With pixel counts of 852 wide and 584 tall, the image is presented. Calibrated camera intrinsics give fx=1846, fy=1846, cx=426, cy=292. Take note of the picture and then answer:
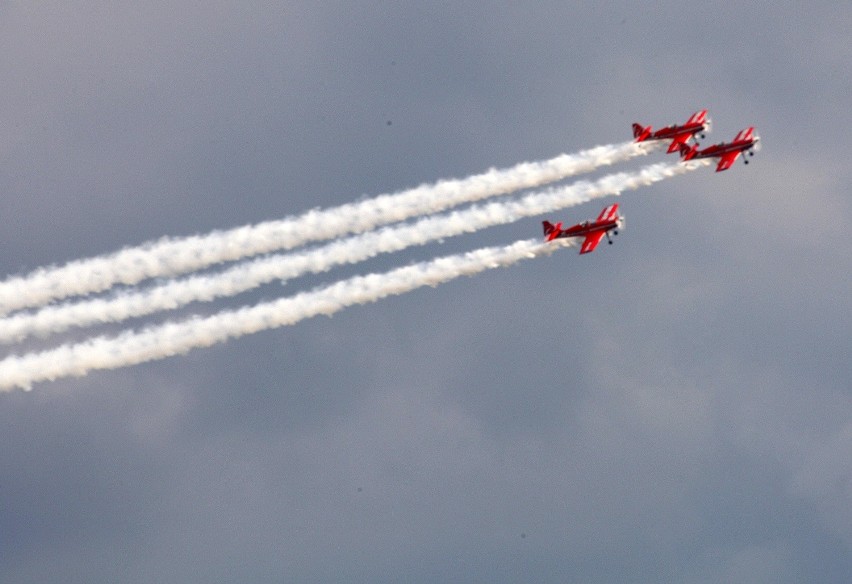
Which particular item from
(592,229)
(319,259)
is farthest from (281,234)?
(592,229)

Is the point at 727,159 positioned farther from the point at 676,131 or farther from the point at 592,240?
the point at 592,240

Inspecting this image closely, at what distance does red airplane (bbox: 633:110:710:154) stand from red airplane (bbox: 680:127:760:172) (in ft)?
1.76

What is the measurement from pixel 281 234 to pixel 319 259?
2.55 m

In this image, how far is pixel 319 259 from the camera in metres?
103

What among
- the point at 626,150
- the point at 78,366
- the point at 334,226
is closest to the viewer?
the point at 78,366

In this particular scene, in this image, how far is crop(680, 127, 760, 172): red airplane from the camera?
371ft

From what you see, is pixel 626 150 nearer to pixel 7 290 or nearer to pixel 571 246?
pixel 571 246

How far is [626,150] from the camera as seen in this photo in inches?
4373

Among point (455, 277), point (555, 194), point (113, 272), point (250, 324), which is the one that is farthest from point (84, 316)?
point (555, 194)

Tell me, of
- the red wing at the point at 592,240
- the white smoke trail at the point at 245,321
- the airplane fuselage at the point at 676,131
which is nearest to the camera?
the white smoke trail at the point at 245,321

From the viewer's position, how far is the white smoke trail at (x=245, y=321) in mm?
95188

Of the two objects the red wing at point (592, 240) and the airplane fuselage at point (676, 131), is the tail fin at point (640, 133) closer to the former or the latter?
the airplane fuselage at point (676, 131)

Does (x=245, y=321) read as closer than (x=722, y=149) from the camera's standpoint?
Yes

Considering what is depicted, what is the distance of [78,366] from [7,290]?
5439 millimetres
